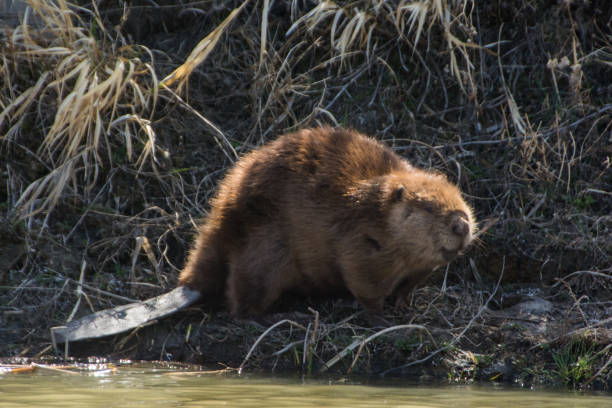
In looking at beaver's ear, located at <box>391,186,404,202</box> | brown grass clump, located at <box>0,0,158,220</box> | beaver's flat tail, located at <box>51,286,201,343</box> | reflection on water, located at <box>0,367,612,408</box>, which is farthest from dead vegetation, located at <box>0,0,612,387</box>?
beaver's ear, located at <box>391,186,404,202</box>

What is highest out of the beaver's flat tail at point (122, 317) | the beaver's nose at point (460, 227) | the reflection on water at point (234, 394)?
the beaver's nose at point (460, 227)

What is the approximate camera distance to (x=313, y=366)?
10.8 feet

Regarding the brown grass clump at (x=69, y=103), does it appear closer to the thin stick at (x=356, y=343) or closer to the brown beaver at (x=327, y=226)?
the brown beaver at (x=327, y=226)

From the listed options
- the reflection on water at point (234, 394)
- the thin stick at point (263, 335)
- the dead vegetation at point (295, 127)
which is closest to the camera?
the reflection on water at point (234, 394)

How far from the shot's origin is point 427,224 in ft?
11.2

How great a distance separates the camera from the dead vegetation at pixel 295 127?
3766 mm

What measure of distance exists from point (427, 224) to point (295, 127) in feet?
4.32

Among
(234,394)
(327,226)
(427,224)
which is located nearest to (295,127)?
(327,226)

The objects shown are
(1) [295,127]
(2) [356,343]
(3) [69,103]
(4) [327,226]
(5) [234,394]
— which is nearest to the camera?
(5) [234,394]

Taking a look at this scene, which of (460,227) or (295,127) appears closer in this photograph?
(460,227)

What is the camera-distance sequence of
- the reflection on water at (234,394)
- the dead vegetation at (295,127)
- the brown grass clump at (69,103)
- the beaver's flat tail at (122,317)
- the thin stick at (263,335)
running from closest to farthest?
the reflection on water at (234,394) < the thin stick at (263,335) < the beaver's flat tail at (122,317) < the dead vegetation at (295,127) < the brown grass clump at (69,103)

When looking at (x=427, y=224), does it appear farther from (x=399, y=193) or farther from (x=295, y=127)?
(x=295, y=127)

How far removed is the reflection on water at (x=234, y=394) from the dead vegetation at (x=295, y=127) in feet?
1.34

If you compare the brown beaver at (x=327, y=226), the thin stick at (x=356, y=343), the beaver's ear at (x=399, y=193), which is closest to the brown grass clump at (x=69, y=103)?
the brown beaver at (x=327, y=226)
